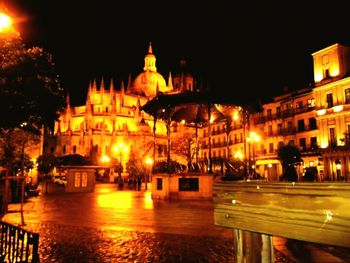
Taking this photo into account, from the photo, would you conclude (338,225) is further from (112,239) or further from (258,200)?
(112,239)

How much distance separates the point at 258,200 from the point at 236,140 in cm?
5515

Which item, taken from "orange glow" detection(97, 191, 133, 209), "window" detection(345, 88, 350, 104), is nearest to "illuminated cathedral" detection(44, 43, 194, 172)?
"window" detection(345, 88, 350, 104)

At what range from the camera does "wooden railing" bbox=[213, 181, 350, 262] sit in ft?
4.03

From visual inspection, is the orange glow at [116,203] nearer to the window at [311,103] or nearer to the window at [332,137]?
the window at [332,137]

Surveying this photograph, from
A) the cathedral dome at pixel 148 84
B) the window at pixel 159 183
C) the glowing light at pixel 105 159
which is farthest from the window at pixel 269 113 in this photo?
the cathedral dome at pixel 148 84

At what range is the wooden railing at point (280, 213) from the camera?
123 centimetres

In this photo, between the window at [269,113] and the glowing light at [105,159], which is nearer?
the window at [269,113]

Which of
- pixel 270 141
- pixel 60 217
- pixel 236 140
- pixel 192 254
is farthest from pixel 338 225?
pixel 236 140

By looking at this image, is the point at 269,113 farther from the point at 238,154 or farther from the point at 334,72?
the point at 334,72

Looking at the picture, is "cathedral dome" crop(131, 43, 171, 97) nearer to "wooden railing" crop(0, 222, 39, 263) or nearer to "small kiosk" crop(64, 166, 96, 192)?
"small kiosk" crop(64, 166, 96, 192)

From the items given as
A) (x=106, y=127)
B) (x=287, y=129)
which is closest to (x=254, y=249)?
(x=287, y=129)

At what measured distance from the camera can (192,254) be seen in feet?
21.9

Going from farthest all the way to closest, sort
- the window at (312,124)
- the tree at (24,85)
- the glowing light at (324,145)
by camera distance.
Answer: the window at (312,124) → the glowing light at (324,145) → the tree at (24,85)

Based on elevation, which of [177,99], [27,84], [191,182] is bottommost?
[191,182]
